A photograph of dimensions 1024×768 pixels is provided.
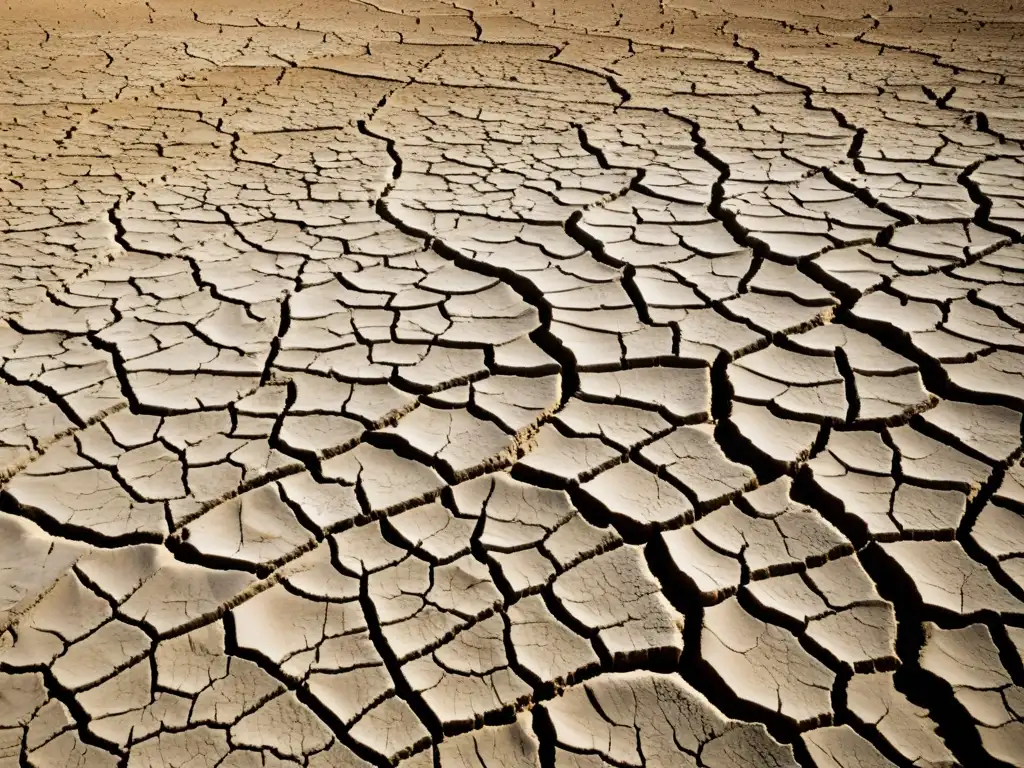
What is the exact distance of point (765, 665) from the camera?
1487mm

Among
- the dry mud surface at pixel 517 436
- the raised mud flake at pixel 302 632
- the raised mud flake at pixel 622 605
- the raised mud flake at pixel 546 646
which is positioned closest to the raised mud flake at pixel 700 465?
the dry mud surface at pixel 517 436

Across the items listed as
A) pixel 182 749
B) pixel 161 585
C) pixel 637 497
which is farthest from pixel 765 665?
pixel 161 585

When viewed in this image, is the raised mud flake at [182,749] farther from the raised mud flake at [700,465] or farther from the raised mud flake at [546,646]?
the raised mud flake at [700,465]

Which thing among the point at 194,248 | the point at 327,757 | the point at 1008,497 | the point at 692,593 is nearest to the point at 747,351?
the point at 1008,497

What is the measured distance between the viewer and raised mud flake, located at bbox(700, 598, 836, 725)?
1424 millimetres

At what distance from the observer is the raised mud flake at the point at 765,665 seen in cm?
142

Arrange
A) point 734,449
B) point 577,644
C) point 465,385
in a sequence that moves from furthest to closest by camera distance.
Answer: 1. point 465,385
2. point 734,449
3. point 577,644

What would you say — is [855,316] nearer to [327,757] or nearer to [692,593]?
[692,593]

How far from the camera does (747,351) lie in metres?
2.28

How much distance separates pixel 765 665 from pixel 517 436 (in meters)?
0.76

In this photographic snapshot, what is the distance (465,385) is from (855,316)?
1078 mm

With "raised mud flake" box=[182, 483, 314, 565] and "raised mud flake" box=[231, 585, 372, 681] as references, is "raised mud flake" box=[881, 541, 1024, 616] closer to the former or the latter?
"raised mud flake" box=[231, 585, 372, 681]

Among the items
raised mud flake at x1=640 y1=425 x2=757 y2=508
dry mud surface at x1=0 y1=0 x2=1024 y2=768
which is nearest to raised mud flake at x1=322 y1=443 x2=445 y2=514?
dry mud surface at x1=0 y1=0 x2=1024 y2=768

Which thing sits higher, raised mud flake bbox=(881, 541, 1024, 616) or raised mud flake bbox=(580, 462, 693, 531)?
raised mud flake bbox=(881, 541, 1024, 616)
